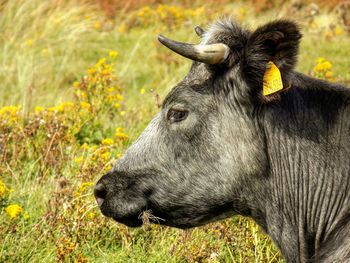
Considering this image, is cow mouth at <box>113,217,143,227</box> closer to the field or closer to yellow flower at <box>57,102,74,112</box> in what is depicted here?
the field

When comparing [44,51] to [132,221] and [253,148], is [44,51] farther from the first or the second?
[253,148]

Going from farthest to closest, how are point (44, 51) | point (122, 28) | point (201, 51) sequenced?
1. point (122, 28)
2. point (44, 51)
3. point (201, 51)

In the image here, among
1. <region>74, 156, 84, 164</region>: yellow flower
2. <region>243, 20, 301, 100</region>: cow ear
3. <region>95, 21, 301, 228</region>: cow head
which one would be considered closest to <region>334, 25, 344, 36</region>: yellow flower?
<region>74, 156, 84, 164</region>: yellow flower

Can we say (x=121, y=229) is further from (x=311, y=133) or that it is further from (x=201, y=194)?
(x=311, y=133)

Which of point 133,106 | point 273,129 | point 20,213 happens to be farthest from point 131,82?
point 273,129

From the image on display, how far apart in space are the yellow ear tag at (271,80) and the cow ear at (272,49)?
0.07 ft

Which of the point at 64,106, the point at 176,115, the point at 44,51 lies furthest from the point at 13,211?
the point at 44,51

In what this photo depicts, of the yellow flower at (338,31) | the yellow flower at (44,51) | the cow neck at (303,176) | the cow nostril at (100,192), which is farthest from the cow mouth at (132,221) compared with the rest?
the yellow flower at (338,31)

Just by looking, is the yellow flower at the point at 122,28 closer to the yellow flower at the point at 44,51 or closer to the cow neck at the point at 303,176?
the yellow flower at the point at 44,51

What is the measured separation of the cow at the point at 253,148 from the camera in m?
4.13

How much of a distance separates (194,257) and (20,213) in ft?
4.60

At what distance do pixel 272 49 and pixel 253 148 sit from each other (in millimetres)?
507

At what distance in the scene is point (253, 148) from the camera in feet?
13.8

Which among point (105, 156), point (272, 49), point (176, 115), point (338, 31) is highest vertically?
point (272, 49)
